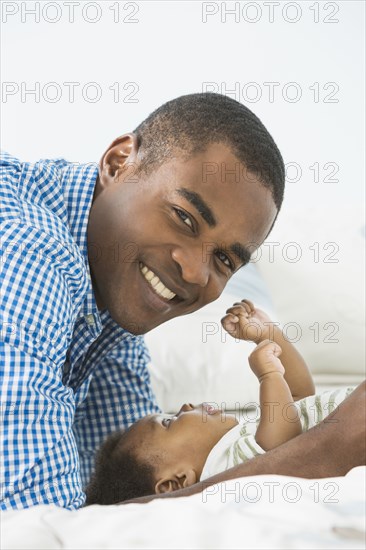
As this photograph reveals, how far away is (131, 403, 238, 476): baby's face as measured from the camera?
1.33 meters

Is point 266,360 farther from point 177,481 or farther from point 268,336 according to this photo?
point 177,481

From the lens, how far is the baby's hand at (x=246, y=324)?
4.79 ft

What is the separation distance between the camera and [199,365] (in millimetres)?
1855

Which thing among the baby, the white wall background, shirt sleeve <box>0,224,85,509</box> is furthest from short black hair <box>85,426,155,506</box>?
the white wall background

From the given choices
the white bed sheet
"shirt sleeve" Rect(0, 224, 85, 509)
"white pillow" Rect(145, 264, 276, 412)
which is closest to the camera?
the white bed sheet

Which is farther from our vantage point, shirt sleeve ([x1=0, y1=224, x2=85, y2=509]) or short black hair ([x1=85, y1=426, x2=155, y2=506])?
short black hair ([x1=85, y1=426, x2=155, y2=506])

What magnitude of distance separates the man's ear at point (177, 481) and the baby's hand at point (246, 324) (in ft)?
0.94

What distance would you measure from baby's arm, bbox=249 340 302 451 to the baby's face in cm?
12

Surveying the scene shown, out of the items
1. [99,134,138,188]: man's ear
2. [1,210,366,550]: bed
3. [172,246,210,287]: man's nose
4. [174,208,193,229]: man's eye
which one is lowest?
[1,210,366,550]: bed

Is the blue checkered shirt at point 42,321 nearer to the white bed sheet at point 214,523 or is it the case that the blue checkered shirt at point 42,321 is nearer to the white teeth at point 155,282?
the white teeth at point 155,282

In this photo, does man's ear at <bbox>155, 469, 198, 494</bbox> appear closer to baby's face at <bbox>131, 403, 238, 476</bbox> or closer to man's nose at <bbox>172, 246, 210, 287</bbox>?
baby's face at <bbox>131, 403, 238, 476</bbox>

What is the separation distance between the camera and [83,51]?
238 cm

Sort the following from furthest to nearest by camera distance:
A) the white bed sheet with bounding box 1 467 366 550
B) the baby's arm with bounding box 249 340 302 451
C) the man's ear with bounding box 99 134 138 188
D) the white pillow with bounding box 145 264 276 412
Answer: the white pillow with bounding box 145 264 276 412, the man's ear with bounding box 99 134 138 188, the baby's arm with bounding box 249 340 302 451, the white bed sheet with bounding box 1 467 366 550

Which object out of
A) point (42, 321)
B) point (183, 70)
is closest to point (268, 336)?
point (42, 321)
